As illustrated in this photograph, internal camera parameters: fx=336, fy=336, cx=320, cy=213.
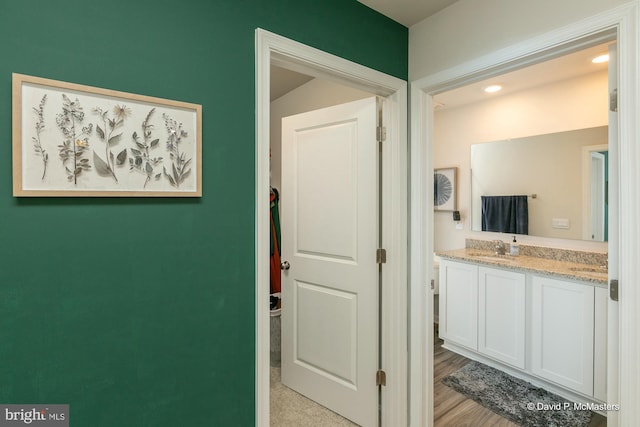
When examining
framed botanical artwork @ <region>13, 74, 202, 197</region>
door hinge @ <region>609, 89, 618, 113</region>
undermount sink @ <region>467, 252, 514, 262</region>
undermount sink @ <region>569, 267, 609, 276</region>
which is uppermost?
door hinge @ <region>609, 89, 618, 113</region>

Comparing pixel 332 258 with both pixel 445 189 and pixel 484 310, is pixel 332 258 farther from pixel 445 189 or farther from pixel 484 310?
pixel 445 189

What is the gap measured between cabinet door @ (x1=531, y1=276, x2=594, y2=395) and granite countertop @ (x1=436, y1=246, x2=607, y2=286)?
0.07 m

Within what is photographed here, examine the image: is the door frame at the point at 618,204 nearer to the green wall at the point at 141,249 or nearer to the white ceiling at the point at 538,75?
the white ceiling at the point at 538,75

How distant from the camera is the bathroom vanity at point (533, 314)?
7.63 ft

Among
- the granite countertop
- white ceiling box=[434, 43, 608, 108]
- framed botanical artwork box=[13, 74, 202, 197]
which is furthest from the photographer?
white ceiling box=[434, 43, 608, 108]

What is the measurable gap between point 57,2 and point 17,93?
322 mm

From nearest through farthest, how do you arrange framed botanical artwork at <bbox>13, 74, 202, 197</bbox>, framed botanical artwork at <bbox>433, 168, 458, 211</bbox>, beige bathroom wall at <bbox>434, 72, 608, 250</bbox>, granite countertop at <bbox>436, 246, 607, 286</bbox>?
framed botanical artwork at <bbox>13, 74, 202, 197</bbox>
granite countertop at <bbox>436, 246, 607, 286</bbox>
beige bathroom wall at <bbox>434, 72, 608, 250</bbox>
framed botanical artwork at <bbox>433, 168, 458, 211</bbox>

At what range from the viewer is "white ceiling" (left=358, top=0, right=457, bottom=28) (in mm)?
1802

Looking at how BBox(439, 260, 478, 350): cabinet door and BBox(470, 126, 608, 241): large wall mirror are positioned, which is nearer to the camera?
BBox(470, 126, 608, 241): large wall mirror

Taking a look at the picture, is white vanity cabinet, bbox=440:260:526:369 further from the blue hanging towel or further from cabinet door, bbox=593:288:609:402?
the blue hanging towel

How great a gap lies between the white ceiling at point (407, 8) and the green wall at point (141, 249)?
491 mm

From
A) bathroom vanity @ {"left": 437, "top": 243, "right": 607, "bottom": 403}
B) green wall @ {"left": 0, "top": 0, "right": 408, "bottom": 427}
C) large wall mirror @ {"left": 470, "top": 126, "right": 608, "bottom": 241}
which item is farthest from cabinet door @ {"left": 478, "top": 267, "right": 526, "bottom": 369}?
green wall @ {"left": 0, "top": 0, "right": 408, "bottom": 427}

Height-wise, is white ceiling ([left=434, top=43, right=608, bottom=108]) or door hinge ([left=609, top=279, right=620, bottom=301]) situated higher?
white ceiling ([left=434, top=43, right=608, bottom=108])

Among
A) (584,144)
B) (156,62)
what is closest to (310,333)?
(156,62)
